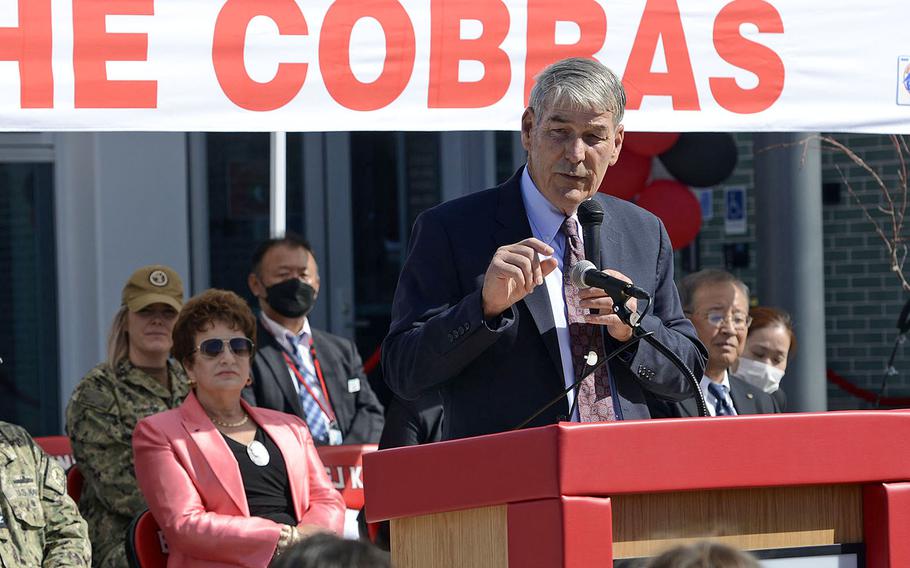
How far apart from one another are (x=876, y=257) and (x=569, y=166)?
24.4 ft

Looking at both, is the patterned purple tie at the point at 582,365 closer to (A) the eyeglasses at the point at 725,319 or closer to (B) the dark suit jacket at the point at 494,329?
(B) the dark suit jacket at the point at 494,329

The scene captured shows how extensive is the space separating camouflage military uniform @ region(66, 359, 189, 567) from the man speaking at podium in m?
2.44

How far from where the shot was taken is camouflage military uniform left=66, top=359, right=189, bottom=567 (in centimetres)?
498

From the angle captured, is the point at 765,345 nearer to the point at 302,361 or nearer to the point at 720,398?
the point at 720,398

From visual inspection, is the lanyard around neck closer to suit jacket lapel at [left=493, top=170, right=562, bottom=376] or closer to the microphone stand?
suit jacket lapel at [left=493, top=170, right=562, bottom=376]

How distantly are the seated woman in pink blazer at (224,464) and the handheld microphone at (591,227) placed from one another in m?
2.04

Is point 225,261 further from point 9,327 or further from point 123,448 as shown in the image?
point 123,448

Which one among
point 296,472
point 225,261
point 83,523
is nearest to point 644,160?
point 225,261

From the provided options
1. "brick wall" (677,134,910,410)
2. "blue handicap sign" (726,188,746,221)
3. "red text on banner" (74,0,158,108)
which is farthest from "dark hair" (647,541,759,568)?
"blue handicap sign" (726,188,746,221)

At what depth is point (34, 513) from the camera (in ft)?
14.1

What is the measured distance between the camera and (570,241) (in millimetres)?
2830

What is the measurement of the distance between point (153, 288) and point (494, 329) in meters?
3.43

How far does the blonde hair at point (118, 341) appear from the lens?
18.0 ft

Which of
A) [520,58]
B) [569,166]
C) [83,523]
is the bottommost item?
[83,523]
